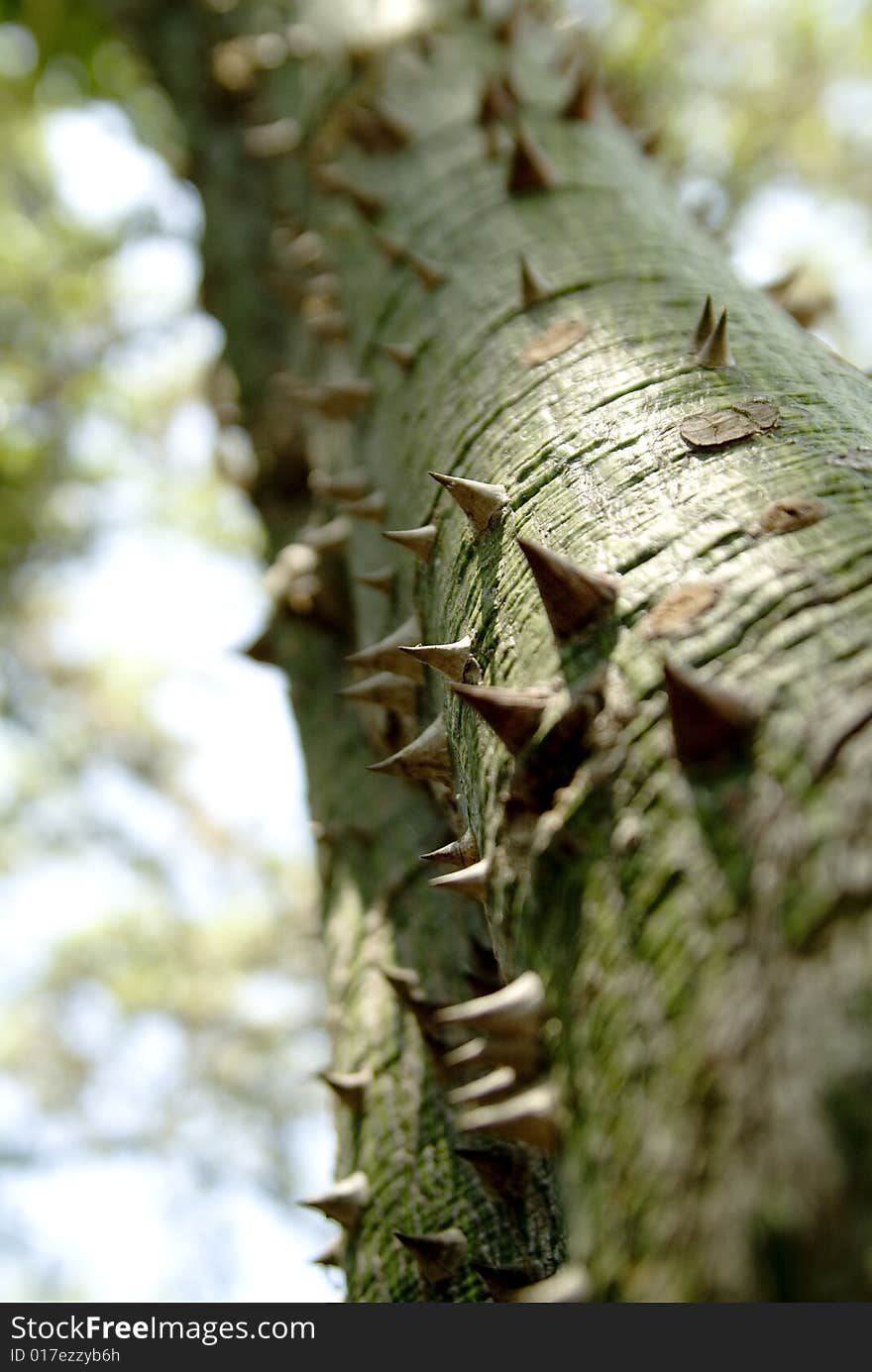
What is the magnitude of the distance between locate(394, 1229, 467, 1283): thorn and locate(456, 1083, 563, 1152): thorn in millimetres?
500

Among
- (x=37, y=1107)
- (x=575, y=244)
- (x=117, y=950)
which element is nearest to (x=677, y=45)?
(x=575, y=244)

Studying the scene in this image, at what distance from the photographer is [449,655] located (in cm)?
105

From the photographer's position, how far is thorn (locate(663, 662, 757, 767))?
2.25ft

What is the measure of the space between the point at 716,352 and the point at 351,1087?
996 mm

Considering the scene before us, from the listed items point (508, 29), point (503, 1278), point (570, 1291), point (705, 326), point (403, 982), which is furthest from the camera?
point (508, 29)

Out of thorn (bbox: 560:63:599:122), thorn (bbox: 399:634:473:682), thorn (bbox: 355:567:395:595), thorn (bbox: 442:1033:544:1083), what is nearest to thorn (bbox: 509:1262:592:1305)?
thorn (bbox: 442:1033:544:1083)

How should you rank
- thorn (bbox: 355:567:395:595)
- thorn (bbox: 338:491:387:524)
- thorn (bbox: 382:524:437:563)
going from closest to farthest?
thorn (bbox: 382:524:437:563) → thorn (bbox: 355:567:395:595) → thorn (bbox: 338:491:387:524)

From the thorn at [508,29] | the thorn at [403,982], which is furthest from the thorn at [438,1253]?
the thorn at [508,29]

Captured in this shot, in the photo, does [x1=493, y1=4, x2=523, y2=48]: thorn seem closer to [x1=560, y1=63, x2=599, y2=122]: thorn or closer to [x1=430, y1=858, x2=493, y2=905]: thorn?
[x1=560, y1=63, x2=599, y2=122]: thorn

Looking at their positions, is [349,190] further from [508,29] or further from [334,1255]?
[334,1255]

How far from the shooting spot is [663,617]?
814mm

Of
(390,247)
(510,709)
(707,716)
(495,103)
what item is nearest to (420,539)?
(510,709)

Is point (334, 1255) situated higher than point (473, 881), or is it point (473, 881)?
point (473, 881)

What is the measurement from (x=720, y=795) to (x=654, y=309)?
800 millimetres
